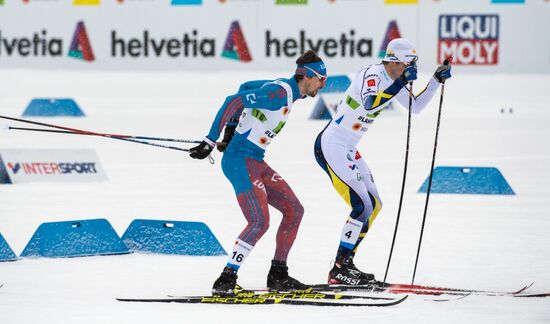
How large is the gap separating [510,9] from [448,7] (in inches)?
55.5

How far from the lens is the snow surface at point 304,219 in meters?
8.92

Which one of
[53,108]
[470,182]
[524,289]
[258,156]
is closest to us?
[258,156]

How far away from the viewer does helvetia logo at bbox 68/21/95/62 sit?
32062 millimetres

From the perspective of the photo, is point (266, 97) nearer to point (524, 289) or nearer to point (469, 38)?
point (524, 289)

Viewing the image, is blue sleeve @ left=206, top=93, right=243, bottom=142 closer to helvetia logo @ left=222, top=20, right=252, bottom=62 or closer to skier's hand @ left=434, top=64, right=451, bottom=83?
skier's hand @ left=434, top=64, right=451, bottom=83

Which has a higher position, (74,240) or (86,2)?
(74,240)

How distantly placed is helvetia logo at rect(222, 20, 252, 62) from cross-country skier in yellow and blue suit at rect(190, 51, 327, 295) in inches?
872

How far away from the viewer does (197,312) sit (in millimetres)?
8789

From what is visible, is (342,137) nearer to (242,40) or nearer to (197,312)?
(197,312)

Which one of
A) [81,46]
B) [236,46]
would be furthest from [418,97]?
[81,46]

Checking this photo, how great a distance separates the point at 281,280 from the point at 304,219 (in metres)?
3.74

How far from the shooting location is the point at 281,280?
957 cm

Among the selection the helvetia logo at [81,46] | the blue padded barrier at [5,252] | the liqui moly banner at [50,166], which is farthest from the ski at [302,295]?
the helvetia logo at [81,46]

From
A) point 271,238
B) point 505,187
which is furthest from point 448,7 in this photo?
point 271,238
